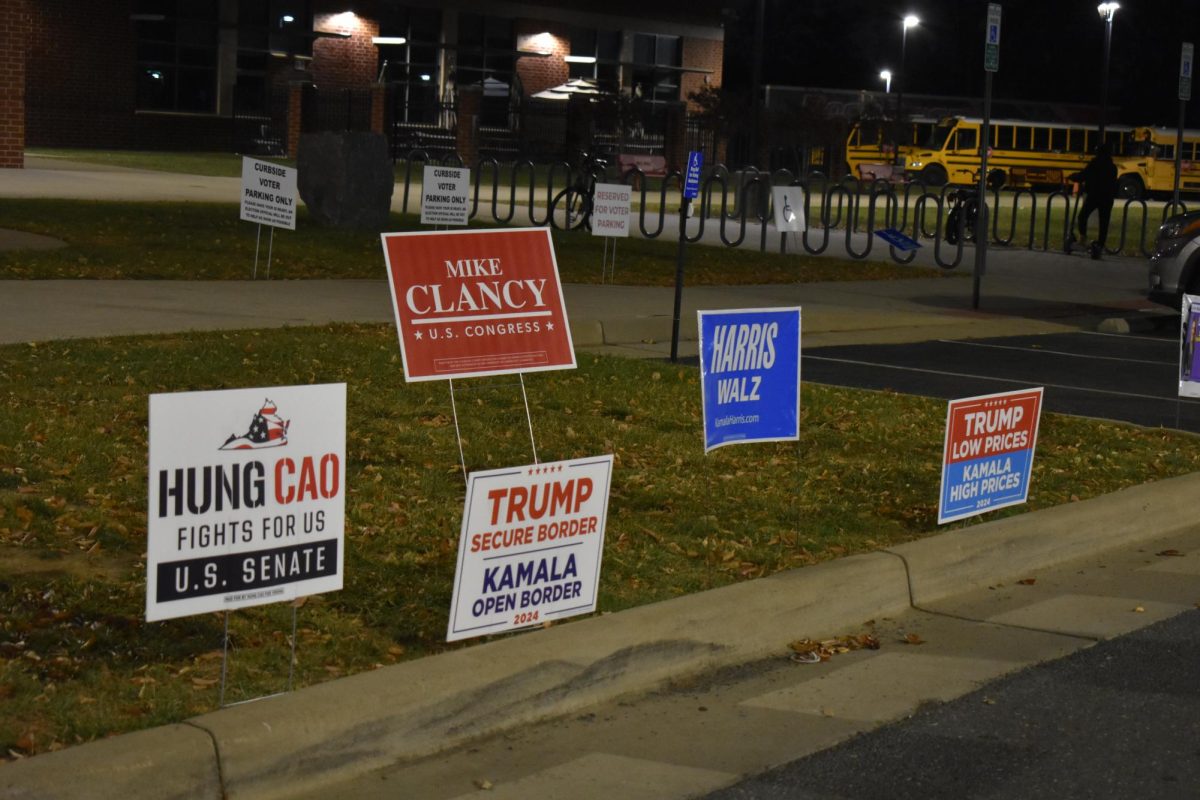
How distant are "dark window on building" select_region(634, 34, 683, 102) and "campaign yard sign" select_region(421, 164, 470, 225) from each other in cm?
4212

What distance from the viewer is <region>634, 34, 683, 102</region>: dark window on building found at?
60.7 m

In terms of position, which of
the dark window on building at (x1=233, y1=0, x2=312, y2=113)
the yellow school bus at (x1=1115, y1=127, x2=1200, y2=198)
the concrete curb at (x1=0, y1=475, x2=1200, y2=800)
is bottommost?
the concrete curb at (x1=0, y1=475, x2=1200, y2=800)

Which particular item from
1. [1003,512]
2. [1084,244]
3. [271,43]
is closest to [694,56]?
[271,43]

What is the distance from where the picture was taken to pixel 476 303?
7.77 m

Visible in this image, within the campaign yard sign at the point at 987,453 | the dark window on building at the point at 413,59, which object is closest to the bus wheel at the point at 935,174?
the dark window on building at the point at 413,59

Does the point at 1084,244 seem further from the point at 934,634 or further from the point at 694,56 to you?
the point at 694,56

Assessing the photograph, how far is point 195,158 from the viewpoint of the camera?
150 ft

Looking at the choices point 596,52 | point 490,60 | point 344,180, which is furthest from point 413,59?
point 344,180

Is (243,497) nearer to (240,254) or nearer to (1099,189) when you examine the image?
(240,254)

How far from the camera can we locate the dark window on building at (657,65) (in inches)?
2389

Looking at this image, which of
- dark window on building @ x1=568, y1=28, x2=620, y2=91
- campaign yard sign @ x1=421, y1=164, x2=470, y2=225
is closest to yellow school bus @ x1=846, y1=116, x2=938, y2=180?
dark window on building @ x1=568, y1=28, x2=620, y2=91

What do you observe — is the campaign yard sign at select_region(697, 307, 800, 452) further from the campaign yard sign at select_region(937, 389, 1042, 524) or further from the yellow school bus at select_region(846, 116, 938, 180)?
the yellow school bus at select_region(846, 116, 938, 180)

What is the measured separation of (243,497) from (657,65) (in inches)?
2264

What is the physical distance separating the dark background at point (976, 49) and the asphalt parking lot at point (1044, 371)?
66539mm
